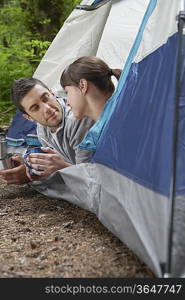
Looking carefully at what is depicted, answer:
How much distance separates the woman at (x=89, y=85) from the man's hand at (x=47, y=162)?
0.33 meters

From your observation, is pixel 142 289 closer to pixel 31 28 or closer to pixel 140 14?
pixel 140 14

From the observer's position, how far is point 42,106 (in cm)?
266

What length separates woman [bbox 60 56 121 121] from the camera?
7.71 ft

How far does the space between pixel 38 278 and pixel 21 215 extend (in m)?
0.97

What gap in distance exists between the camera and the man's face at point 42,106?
2664mm

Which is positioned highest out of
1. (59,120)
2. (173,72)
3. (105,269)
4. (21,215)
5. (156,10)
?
(156,10)

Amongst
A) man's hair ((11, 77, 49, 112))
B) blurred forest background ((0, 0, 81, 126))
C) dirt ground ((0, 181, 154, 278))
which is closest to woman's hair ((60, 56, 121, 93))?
man's hair ((11, 77, 49, 112))

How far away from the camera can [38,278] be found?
1.65 meters

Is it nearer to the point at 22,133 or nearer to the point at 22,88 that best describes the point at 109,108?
the point at 22,88

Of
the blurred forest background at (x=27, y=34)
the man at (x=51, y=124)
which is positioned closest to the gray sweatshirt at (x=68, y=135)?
the man at (x=51, y=124)

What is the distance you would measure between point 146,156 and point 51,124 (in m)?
1.13

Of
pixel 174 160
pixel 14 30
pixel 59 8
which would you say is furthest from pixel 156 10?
pixel 14 30

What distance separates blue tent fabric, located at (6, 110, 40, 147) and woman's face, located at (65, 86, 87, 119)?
0.84 meters

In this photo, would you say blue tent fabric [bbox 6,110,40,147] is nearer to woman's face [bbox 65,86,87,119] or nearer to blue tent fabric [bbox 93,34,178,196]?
woman's face [bbox 65,86,87,119]
